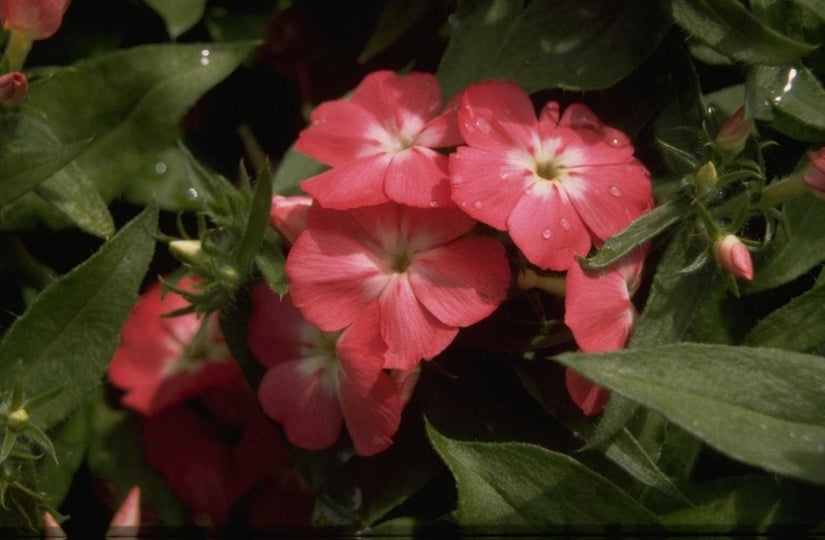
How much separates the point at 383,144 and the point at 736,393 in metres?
0.47

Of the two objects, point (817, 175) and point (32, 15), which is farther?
point (32, 15)

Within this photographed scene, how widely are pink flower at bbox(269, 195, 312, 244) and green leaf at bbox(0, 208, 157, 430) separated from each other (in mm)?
150

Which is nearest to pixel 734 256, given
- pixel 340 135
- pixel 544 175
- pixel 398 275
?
pixel 544 175

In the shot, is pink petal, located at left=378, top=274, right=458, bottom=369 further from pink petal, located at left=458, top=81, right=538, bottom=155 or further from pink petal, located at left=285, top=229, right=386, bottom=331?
pink petal, located at left=458, top=81, right=538, bottom=155

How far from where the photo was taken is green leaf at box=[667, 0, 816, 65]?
927 millimetres

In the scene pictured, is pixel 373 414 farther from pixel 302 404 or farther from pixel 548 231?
pixel 548 231

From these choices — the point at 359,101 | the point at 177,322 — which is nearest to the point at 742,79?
the point at 359,101

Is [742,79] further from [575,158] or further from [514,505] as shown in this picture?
[514,505]

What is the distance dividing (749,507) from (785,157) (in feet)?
1.27

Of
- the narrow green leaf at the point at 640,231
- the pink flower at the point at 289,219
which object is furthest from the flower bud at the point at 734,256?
the pink flower at the point at 289,219

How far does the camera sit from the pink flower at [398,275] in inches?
37.0

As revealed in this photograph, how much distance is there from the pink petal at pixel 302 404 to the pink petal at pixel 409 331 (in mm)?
166

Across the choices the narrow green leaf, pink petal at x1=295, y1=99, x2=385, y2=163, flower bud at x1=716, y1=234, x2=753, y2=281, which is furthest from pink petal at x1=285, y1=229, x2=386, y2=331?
flower bud at x1=716, y1=234, x2=753, y2=281

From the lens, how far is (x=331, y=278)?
971 millimetres
